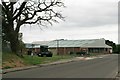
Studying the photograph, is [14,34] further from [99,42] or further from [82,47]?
[99,42]

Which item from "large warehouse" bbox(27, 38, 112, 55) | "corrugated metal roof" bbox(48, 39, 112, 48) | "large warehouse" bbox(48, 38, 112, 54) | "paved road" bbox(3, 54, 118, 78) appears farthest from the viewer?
"corrugated metal roof" bbox(48, 39, 112, 48)

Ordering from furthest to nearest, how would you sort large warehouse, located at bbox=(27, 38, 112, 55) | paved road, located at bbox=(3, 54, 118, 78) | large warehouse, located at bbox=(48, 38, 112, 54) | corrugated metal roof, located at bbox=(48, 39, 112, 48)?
1. corrugated metal roof, located at bbox=(48, 39, 112, 48)
2. large warehouse, located at bbox=(48, 38, 112, 54)
3. large warehouse, located at bbox=(27, 38, 112, 55)
4. paved road, located at bbox=(3, 54, 118, 78)

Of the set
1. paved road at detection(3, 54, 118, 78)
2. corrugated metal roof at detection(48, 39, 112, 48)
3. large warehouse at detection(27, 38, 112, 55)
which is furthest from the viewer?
corrugated metal roof at detection(48, 39, 112, 48)

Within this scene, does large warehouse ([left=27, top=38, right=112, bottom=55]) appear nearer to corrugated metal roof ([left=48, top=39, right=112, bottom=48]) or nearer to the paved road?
corrugated metal roof ([left=48, top=39, right=112, bottom=48])

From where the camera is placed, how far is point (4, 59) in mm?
32906

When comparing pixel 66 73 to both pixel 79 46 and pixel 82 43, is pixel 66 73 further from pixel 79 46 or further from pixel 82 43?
pixel 82 43

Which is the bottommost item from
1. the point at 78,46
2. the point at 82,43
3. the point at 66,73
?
the point at 66,73

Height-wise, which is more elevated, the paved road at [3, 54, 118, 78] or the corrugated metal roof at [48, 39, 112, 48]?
the corrugated metal roof at [48, 39, 112, 48]

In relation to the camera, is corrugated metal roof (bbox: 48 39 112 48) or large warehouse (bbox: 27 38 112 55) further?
corrugated metal roof (bbox: 48 39 112 48)

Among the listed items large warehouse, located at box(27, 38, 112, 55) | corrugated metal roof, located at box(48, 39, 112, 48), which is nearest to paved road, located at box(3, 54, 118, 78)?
large warehouse, located at box(27, 38, 112, 55)

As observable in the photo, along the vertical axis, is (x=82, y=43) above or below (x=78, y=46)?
above

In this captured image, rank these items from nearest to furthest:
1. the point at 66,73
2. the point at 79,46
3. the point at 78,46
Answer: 1. the point at 66,73
2. the point at 79,46
3. the point at 78,46

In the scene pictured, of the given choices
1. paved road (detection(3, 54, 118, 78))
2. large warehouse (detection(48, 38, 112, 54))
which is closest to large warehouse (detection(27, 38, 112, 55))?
large warehouse (detection(48, 38, 112, 54))

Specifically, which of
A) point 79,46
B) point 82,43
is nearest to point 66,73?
point 79,46
